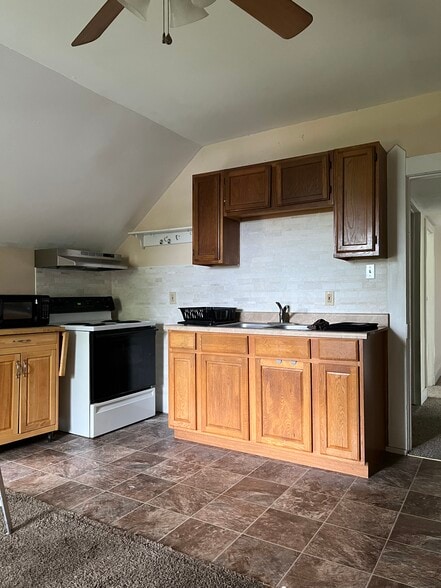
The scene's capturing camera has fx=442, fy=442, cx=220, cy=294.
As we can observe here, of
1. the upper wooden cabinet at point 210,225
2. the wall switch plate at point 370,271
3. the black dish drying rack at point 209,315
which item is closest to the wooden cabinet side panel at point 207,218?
the upper wooden cabinet at point 210,225

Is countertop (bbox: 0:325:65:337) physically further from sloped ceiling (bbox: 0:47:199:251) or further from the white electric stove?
sloped ceiling (bbox: 0:47:199:251)

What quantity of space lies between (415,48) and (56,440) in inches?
143

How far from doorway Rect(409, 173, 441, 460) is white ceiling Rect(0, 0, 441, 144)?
823mm

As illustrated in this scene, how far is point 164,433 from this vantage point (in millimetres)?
3629

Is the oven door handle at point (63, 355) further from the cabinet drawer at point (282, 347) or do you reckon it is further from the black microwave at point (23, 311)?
the cabinet drawer at point (282, 347)

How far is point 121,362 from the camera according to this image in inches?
150

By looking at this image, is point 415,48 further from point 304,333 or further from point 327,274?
point 304,333

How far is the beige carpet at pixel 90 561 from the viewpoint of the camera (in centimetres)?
172

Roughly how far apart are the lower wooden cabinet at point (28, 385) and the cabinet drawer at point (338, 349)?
2069mm

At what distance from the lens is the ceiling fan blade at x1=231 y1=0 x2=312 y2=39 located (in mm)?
1601

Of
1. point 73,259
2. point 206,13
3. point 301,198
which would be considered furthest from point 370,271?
point 73,259

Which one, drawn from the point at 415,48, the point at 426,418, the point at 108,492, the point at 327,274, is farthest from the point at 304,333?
the point at 426,418

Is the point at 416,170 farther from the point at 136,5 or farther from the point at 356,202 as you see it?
the point at 136,5

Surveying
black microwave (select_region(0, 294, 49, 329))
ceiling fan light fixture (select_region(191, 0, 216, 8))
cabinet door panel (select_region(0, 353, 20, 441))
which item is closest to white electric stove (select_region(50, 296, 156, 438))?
black microwave (select_region(0, 294, 49, 329))
